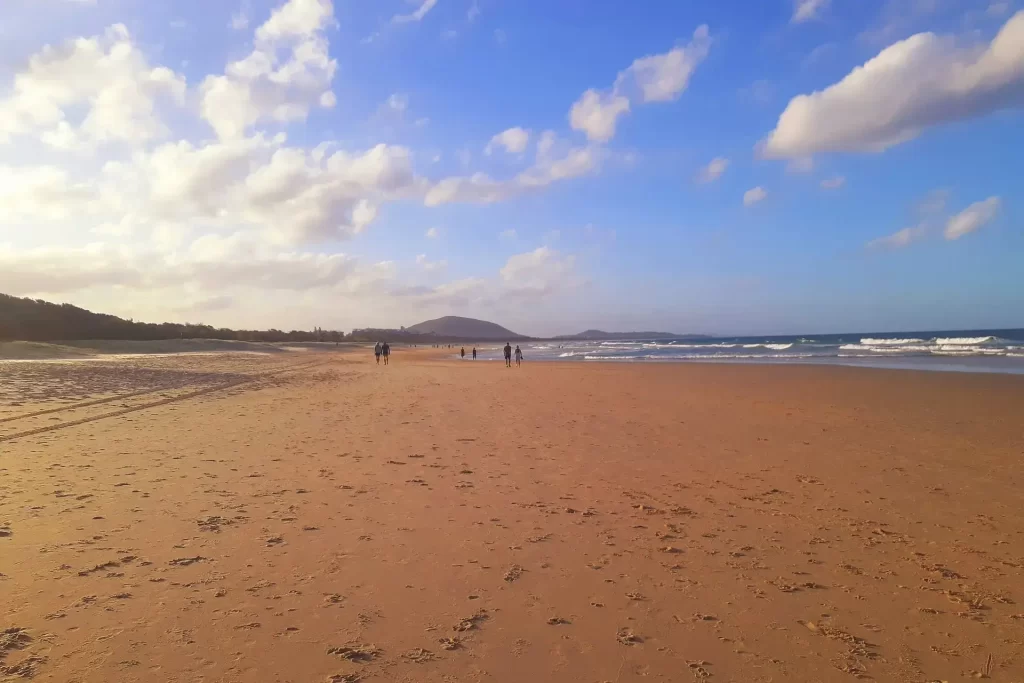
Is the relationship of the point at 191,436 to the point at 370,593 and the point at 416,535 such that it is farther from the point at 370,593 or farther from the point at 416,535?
the point at 370,593

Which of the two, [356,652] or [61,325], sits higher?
[61,325]

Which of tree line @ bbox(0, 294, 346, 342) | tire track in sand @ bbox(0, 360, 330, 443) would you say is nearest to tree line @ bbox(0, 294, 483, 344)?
tree line @ bbox(0, 294, 346, 342)

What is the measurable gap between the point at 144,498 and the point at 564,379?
20.1m

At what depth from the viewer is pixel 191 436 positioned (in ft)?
34.6

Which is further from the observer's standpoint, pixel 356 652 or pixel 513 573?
pixel 513 573

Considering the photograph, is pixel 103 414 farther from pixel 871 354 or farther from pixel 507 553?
pixel 871 354

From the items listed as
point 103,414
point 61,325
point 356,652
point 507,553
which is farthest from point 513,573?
point 61,325

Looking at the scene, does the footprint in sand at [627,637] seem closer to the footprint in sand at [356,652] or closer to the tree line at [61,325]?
the footprint in sand at [356,652]

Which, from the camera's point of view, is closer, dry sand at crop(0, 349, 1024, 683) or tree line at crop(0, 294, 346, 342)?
dry sand at crop(0, 349, 1024, 683)

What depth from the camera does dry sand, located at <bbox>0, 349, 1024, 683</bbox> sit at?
12.1 feet

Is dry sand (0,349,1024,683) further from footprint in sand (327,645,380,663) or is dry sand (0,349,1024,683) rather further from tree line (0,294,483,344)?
tree line (0,294,483,344)

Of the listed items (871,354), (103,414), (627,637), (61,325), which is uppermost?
(61,325)

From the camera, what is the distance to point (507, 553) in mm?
5359

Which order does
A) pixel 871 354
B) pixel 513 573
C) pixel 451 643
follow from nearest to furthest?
pixel 451 643 → pixel 513 573 → pixel 871 354
